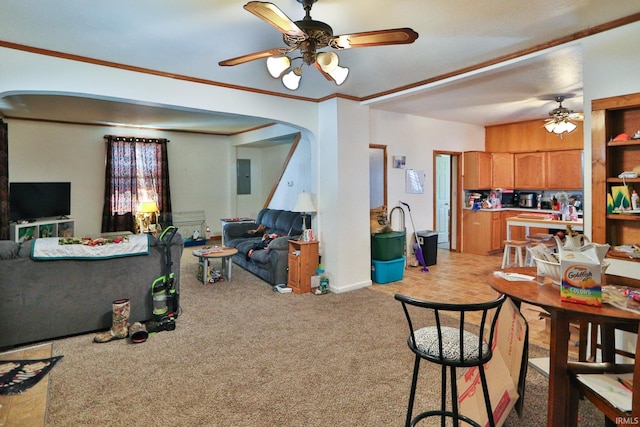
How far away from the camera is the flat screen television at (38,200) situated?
19.5 feet

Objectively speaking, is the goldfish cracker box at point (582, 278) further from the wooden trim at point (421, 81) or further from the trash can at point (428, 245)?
the trash can at point (428, 245)

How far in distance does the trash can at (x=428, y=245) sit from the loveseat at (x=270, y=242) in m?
2.14

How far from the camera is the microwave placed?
7430mm

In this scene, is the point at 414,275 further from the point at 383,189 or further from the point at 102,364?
the point at 102,364

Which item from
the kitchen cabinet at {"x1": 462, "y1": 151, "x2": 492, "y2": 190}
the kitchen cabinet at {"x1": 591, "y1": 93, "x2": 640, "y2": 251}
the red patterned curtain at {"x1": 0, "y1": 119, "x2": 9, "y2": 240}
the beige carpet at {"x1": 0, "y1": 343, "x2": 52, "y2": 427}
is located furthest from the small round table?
the kitchen cabinet at {"x1": 462, "y1": 151, "x2": 492, "y2": 190}

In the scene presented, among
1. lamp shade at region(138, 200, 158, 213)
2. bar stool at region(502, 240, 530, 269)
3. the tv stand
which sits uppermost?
lamp shade at region(138, 200, 158, 213)

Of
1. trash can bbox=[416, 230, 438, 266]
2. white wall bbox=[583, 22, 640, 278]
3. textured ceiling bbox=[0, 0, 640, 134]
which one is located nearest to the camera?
textured ceiling bbox=[0, 0, 640, 134]

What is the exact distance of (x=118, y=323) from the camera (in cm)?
324

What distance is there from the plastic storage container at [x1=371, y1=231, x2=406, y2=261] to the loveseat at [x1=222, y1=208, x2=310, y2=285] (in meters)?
1.16

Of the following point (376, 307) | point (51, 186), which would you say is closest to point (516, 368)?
point (376, 307)

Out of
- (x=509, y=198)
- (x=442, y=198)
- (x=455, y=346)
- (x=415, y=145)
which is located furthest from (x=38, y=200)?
(x=509, y=198)

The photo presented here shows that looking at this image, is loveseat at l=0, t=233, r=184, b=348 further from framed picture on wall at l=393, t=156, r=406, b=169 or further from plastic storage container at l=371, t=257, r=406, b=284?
framed picture on wall at l=393, t=156, r=406, b=169

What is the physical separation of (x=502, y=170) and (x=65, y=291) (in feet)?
24.4

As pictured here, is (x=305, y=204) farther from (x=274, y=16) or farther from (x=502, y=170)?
(x=502, y=170)
